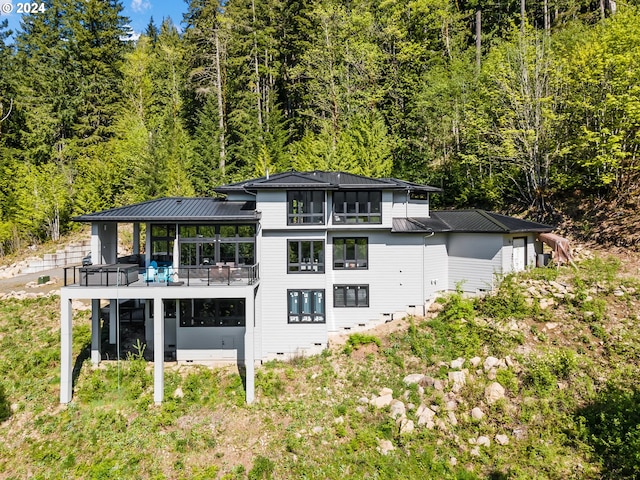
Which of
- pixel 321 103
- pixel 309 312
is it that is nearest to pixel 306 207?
pixel 309 312

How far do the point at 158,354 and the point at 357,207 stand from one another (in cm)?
1023

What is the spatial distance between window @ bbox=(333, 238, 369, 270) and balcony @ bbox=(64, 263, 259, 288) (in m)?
4.09

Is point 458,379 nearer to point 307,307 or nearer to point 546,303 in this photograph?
point 546,303

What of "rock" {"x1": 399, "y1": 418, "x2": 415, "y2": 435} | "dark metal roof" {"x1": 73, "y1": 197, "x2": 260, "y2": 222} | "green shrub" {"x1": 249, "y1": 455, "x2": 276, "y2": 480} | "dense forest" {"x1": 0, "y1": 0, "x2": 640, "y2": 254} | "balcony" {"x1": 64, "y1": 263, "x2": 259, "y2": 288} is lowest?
"green shrub" {"x1": 249, "y1": 455, "x2": 276, "y2": 480}

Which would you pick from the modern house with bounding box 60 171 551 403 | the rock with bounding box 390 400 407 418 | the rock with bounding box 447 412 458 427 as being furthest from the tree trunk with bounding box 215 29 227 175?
the rock with bounding box 447 412 458 427

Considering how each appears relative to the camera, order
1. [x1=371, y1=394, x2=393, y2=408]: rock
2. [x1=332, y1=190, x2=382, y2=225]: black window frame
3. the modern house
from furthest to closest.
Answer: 1. [x1=332, y1=190, x2=382, y2=225]: black window frame
2. the modern house
3. [x1=371, y1=394, x2=393, y2=408]: rock

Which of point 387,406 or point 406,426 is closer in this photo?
point 406,426

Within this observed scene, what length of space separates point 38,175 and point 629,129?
131 feet

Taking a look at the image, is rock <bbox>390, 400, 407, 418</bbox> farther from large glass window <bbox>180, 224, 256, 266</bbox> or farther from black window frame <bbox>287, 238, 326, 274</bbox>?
large glass window <bbox>180, 224, 256, 266</bbox>

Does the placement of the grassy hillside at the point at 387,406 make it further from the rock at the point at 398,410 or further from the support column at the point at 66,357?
the support column at the point at 66,357

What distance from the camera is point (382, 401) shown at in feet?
42.2

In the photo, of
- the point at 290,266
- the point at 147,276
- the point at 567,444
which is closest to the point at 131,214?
the point at 147,276

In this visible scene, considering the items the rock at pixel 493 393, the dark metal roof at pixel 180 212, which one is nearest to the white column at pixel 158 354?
the dark metal roof at pixel 180 212

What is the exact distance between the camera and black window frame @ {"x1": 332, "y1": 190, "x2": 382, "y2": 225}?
677 inches
